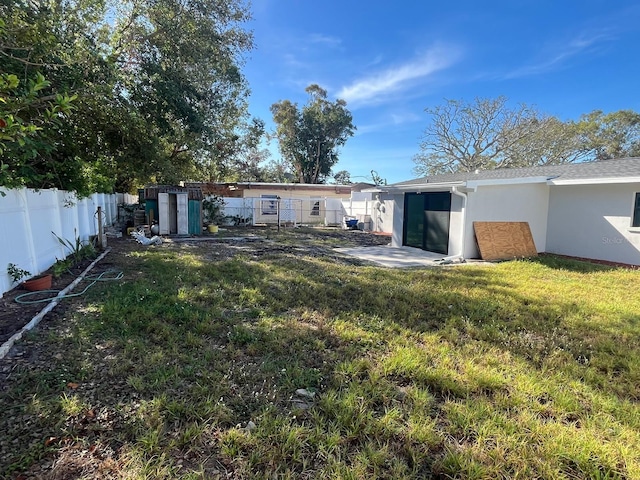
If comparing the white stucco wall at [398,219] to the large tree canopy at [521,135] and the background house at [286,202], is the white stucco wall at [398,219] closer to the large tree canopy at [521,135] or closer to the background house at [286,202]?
the background house at [286,202]

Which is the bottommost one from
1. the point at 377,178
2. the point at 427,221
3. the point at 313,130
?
the point at 427,221

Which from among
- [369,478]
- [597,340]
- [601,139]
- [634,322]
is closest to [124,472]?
[369,478]

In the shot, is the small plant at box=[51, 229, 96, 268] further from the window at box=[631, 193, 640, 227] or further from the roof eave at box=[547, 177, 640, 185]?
the window at box=[631, 193, 640, 227]

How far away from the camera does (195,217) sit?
13.7m

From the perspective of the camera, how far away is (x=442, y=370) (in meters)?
2.80

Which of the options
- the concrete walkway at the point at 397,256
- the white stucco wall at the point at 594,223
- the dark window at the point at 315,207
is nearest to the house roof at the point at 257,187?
the dark window at the point at 315,207

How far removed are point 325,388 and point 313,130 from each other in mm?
28781

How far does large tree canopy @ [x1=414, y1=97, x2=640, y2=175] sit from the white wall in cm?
2380

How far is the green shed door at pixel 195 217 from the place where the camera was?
1360 cm

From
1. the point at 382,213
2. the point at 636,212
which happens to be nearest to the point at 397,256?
the point at 636,212

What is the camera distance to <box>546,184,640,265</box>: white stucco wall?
310 inches

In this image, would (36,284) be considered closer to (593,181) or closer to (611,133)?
(593,181)

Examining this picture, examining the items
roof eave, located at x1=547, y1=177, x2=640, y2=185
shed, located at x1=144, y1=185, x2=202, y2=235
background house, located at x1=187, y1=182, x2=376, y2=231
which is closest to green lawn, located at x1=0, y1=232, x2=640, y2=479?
roof eave, located at x1=547, y1=177, x2=640, y2=185

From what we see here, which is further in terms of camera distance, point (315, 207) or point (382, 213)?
point (315, 207)
